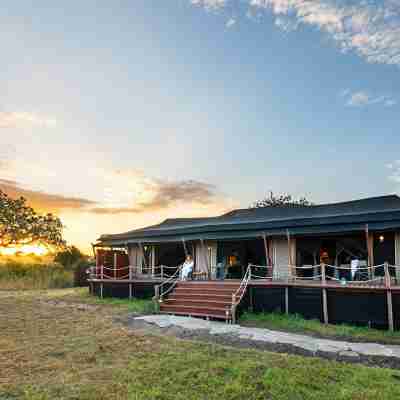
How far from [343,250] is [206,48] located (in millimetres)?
10812

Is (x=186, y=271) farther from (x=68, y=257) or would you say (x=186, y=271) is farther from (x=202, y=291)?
(x=68, y=257)

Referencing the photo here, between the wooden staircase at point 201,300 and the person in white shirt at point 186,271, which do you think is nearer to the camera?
the wooden staircase at point 201,300

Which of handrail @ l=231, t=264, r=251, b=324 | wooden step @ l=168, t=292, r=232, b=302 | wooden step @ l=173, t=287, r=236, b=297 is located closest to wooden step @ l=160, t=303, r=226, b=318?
handrail @ l=231, t=264, r=251, b=324

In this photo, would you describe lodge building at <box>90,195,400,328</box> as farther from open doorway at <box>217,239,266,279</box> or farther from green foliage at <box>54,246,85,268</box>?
green foliage at <box>54,246,85,268</box>

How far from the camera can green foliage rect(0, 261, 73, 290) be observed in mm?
26469

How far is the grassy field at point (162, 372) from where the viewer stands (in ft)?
18.5

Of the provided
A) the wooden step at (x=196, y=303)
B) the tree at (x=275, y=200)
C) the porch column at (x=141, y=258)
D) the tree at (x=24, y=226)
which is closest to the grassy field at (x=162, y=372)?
the wooden step at (x=196, y=303)

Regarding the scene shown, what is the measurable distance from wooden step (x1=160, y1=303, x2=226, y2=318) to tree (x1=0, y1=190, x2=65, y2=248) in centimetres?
2481

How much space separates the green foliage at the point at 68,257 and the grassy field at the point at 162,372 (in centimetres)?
2757

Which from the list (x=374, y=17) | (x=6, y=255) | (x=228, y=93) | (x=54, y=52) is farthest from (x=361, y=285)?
(x=6, y=255)

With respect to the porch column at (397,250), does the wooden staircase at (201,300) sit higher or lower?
lower

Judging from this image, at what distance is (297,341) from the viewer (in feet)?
29.8

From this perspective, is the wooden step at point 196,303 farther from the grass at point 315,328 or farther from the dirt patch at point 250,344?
the dirt patch at point 250,344

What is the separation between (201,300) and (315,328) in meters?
4.32
